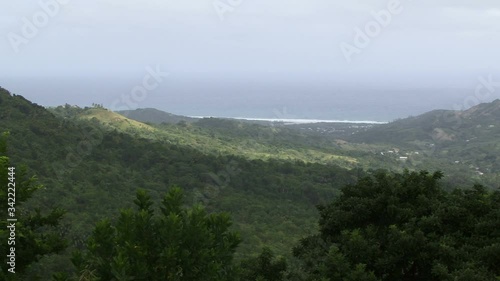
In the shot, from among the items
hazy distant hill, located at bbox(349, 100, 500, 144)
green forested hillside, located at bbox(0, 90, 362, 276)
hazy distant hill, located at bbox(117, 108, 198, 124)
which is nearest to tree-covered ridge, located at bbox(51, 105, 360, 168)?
green forested hillside, located at bbox(0, 90, 362, 276)

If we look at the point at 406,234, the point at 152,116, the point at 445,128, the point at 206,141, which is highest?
the point at 152,116

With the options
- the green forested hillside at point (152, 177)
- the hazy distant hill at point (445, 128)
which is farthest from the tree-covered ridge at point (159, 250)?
the hazy distant hill at point (445, 128)

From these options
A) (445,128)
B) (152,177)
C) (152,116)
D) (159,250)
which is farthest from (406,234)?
(152,116)

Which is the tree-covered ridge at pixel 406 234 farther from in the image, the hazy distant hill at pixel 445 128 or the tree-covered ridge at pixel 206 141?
the hazy distant hill at pixel 445 128

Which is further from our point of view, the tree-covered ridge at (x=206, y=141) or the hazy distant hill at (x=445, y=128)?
the hazy distant hill at (x=445, y=128)

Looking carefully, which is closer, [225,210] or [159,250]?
[159,250]

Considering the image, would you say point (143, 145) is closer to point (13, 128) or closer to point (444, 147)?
point (13, 128)

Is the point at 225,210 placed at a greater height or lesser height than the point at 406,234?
lesser

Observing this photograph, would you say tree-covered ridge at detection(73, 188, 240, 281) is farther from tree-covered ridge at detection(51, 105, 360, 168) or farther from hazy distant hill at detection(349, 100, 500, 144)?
hazy distant hill at detection(349, 100, 500, 144)

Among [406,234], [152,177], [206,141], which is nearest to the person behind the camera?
[406,234]

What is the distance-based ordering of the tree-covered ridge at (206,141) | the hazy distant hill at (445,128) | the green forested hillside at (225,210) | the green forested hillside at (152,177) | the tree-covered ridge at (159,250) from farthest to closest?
the hazy distant hill at (445,128), the tree-covered ridge at (206,141), the green forested hillside at (152,177), the green forested hillside at (225,210), the tree-covered ridge at (159,250)

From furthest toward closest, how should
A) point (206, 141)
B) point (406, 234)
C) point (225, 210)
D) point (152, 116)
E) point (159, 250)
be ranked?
point (152, 116) → point (206, 141) → point (225, 210) → point (406, 234) → point (159, 250)

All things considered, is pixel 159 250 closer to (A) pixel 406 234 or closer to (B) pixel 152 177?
(A) pixel 406 234

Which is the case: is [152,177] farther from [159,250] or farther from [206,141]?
[159,250]
